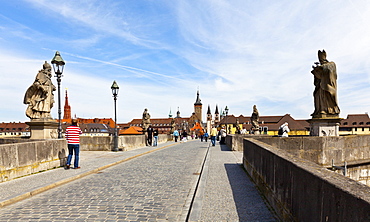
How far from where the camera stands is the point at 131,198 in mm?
5828

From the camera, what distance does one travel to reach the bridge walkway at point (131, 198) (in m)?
4.63

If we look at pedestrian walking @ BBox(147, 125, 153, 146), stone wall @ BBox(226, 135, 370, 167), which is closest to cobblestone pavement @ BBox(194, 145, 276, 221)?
stone wall @ BBox(226, 135, 370, 167)

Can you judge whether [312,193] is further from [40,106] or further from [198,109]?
[198,109]

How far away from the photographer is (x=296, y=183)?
3518mm

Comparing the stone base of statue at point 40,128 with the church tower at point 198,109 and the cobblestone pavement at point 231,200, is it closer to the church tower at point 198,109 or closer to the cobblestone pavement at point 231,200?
the cobblestone pavement at point 231,200

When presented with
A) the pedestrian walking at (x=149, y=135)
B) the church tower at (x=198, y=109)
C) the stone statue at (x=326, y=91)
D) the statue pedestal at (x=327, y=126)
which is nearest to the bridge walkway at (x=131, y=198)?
the statue pedestal at (x=327, y=126)

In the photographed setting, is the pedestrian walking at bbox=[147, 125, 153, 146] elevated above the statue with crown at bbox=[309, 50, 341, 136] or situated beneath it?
situated beneath

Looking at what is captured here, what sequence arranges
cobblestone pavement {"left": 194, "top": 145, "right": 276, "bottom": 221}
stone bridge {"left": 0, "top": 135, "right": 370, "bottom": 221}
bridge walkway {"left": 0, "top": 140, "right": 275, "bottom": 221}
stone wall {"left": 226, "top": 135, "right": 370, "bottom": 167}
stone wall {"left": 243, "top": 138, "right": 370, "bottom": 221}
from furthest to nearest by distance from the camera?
stone wall {"left": 226, "top": 135, "right": 370, "bottom": 167}
bridge walkway {"left": 0, "top": 140, "right": 275, "bottom": 221}
cobblestone pavement {"left": 194, "top": 145, "right": 276, "bottom": 221}
stone bridge {"left": 0, "top": 135, "right": 370, "bottom": 221}
stone wall {"left": 243, "top": 138, "right": 370, "bottom": 221}

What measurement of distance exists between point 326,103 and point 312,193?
11.4m

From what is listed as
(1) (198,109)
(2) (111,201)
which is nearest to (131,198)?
(2) (111,201)

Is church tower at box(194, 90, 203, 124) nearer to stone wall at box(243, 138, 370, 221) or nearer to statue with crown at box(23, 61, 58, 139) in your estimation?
statue with crown at box(23, 61, 58, 139)

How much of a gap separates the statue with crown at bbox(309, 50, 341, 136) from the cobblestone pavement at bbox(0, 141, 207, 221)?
25.6 feet

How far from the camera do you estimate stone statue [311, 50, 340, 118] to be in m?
12.7

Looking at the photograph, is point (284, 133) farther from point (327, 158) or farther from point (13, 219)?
point (13, 219)
